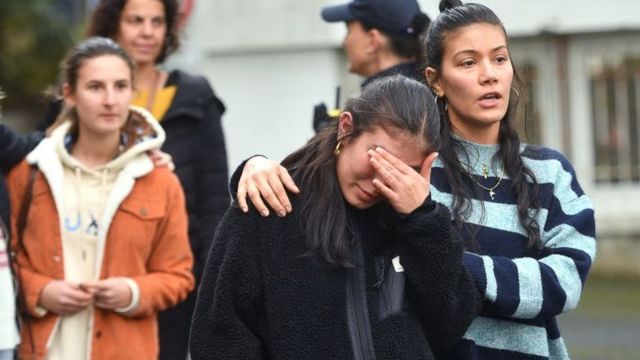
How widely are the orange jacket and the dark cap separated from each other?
1047mm

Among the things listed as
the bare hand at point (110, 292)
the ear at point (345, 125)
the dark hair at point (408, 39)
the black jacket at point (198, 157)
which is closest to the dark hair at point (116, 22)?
the black jacket at point (198, 157)

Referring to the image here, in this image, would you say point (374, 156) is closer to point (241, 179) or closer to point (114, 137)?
point (241, 179)

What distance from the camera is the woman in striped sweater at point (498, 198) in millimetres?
3777

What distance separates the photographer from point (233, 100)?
1631cm

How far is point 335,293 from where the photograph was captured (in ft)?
11.7

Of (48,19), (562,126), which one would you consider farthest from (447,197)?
(48,19)

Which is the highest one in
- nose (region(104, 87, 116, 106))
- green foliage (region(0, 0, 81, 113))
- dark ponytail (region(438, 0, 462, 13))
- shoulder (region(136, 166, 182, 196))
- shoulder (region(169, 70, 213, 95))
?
green foliage (region(0, 0, 81, 113))

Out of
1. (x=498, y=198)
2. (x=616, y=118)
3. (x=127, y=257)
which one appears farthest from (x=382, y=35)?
(x=616, y=118)

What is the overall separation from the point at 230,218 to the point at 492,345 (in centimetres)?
74

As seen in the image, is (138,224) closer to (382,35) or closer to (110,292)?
(110,292)

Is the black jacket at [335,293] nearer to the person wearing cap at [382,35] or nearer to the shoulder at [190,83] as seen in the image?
the person wearing cap at [382,35]

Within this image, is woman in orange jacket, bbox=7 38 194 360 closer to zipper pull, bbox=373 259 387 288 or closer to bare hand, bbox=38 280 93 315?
bare hand, bbox=38 280 93 315

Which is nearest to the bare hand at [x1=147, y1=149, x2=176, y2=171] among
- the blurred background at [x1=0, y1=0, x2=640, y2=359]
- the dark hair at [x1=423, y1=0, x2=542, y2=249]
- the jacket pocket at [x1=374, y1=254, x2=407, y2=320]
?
the dark hair at [x1=423, y1=0, x2=542, y2=249]

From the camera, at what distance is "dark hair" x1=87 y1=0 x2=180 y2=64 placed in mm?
6324
